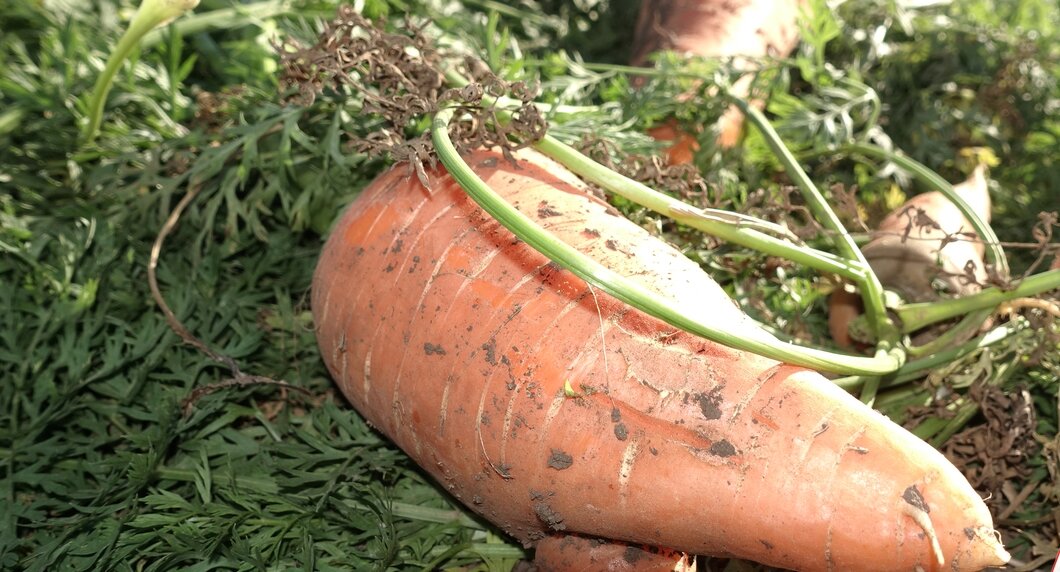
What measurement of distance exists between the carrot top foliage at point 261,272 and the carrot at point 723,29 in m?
0.14

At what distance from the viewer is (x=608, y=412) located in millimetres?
1152

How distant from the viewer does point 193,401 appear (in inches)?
60.1

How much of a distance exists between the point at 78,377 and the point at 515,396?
2.66 feet

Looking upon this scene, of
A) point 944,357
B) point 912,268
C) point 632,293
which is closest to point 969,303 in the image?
point 944,357

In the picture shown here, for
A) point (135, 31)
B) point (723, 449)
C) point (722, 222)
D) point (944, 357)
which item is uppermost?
point (135, 31)

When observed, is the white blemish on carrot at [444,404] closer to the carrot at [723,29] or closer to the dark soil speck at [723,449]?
the dark soil speck at [723,449]

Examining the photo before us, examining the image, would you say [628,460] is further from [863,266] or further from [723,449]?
[863,266]

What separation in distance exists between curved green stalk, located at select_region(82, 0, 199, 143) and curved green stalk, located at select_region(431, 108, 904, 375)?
2.23 ft

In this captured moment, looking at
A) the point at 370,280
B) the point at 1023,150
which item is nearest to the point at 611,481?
the point at 370,280

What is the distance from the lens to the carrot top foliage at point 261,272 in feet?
4.56

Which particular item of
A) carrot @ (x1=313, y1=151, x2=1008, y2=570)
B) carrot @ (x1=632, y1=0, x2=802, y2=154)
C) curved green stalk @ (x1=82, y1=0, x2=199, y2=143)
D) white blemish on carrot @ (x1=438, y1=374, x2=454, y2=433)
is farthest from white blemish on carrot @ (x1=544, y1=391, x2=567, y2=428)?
carrot @ (x1=632, y1=0, x2=802, y2=154)

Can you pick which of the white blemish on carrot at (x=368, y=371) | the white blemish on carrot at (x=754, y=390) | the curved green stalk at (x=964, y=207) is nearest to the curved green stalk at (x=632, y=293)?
the white blemish on carrot at (x=754, y=390)

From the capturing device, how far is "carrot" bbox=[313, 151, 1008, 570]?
3.49 feet

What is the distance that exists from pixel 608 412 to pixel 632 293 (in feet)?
0.53
